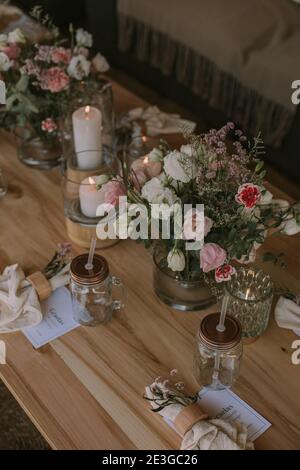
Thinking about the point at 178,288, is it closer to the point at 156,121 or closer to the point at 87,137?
the point at 87,137

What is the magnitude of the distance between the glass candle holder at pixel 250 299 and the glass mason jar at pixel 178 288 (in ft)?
0.18

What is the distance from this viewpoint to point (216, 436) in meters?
0.81

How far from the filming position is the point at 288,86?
6.26ft

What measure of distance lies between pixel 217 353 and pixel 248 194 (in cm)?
25

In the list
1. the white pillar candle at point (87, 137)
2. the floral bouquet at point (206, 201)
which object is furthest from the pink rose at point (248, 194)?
the white pillar candle at point (87, 137)

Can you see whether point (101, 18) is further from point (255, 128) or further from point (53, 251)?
point (53, 251)

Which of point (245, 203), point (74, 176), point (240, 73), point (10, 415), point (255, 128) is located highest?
point (245, 203)

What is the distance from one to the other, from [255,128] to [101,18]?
988 mm

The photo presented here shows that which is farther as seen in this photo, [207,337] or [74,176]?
[74,176]

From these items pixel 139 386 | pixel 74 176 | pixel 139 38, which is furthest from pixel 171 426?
pixel 139 38

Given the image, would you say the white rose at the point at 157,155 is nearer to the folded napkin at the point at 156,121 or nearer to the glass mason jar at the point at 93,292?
the glass mason jar at the point at 93,292

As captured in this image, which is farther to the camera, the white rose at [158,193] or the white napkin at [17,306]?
the white napkin at [17,306]

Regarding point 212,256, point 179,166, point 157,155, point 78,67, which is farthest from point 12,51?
point 212,256

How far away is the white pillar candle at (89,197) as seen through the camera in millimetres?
1107
